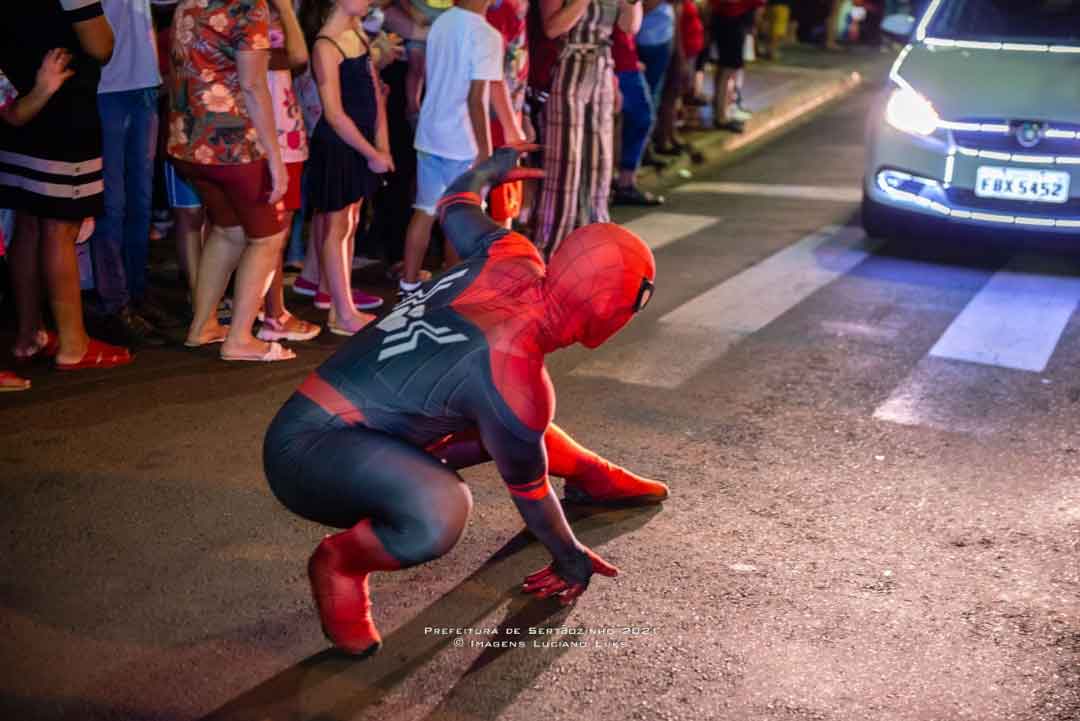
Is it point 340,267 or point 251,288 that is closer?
point 251,288

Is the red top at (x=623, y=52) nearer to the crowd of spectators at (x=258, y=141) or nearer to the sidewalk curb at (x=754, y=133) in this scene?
the crowd of spectators at (x=258, y=141)

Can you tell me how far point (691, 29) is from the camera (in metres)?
12.0

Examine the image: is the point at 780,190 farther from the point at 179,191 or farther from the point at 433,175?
the point at 179,191

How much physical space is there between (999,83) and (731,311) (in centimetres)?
233

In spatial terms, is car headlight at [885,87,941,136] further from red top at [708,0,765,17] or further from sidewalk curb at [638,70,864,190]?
red top at [708,0,765,17]

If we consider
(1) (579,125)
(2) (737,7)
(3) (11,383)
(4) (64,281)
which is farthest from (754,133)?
(3) (11,383)

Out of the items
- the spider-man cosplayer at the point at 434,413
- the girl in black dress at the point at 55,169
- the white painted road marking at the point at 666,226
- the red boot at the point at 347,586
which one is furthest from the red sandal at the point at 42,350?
the white painted road marking at the point at 666,226

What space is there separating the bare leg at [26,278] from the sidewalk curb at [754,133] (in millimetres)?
5928

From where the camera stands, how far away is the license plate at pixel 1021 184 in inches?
313

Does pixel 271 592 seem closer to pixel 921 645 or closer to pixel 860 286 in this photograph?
pixel 921 645

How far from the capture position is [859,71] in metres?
19.0

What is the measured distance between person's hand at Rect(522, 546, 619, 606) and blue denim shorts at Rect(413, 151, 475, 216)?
3162mm

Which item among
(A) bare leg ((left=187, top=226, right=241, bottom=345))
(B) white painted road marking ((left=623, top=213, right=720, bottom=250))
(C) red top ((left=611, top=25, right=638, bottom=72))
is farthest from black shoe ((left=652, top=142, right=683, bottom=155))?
(A) bare leg ((left=187, top=226, right=241, bottom=345))

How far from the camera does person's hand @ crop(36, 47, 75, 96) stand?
561cm
